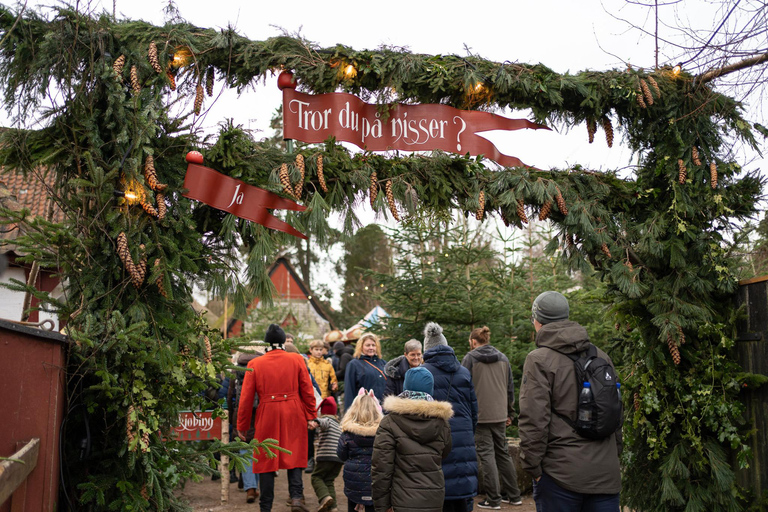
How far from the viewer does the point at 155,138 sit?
5465 mm

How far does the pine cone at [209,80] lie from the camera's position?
6004 mm

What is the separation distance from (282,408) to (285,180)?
104 inches

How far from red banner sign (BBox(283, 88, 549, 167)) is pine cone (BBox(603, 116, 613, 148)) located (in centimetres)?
66

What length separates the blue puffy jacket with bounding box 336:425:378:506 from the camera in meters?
5.95

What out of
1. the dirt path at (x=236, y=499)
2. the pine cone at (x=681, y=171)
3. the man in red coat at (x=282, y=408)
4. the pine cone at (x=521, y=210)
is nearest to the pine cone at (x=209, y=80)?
the man in red coat at (x=282, y=408)

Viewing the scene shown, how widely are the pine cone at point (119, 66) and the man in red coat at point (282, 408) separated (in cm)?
308

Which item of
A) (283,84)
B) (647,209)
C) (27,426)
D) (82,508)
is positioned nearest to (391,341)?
(647,209)

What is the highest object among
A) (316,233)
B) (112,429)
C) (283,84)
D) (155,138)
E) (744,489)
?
(283,84)

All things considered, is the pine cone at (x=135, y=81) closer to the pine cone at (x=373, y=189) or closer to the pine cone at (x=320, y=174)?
the pine cone at (x=320, y=174)

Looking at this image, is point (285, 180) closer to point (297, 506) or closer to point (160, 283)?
point (160, 283)

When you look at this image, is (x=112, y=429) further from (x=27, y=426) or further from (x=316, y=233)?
(x=316, y=233)

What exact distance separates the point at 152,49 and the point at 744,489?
638cm

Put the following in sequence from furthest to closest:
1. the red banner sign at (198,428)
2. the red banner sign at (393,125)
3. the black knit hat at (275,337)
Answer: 1. the red banner sign at (198,428)
2. the black knit hat at (275,337)
3. the red banner sign at (393,125)

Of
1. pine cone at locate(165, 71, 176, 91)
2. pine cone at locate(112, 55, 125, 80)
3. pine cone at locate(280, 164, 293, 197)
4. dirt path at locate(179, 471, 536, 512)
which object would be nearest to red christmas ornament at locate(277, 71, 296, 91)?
pine cone at locate(280, 164, 293, 197)
